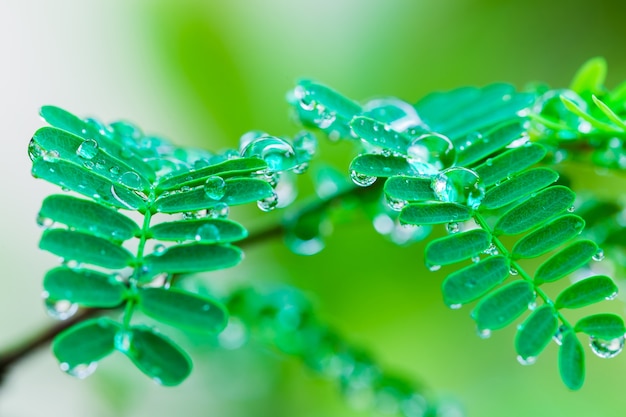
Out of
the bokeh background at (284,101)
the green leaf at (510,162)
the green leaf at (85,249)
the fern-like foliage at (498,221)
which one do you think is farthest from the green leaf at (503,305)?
the bokeh background at (284,101)

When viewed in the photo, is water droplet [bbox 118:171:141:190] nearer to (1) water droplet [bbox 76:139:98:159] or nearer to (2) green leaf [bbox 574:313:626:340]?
(1) water droplet [bbox 76:139:98:159]

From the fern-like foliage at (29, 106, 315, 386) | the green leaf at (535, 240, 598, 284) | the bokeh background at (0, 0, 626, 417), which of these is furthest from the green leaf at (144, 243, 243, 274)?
the bokeh background at (0, 0, 626, 417)

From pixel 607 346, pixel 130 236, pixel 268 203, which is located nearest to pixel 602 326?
pixel 607 346

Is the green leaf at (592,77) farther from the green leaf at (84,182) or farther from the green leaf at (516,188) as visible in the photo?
the green leaf at (84,182)

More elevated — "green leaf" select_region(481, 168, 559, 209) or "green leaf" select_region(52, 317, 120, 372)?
"green leaf" select_region(481, 168, 559, 209)

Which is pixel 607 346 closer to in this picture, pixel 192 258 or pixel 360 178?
pixel 360 178
